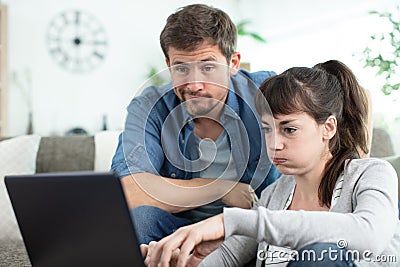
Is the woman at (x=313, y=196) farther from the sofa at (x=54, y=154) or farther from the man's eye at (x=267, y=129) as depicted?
the sofa at (x=54, y=154)

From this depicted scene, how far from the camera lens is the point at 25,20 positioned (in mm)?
5781

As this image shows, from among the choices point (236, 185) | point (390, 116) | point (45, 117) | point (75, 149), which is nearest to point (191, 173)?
point (236, 185)

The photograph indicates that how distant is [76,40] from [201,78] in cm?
447

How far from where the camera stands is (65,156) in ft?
9.32

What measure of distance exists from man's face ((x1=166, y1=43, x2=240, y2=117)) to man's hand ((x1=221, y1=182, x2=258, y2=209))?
8.6 inches

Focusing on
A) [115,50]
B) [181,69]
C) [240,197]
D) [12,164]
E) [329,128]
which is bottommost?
[12,164]

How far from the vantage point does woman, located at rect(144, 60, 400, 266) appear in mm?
1146

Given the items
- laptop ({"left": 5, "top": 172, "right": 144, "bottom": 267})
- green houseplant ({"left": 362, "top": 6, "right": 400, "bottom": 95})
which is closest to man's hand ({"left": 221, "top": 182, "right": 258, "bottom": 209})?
laptop ({"left": 5, "top": 172, "right": 144, "bottom": 267})

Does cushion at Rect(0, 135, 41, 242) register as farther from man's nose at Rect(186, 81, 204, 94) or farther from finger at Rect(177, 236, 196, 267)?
finger at Rect(177, 236, 196, 267)

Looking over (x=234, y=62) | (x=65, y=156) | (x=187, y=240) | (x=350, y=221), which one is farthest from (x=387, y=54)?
(x=187, y=240)

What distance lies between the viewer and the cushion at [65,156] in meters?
2.83

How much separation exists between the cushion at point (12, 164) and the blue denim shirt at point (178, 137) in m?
1.04

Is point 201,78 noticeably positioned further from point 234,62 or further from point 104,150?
point 104,150

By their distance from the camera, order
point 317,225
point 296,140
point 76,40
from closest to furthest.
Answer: point 317,225 → point 296,140 → point 76,40
